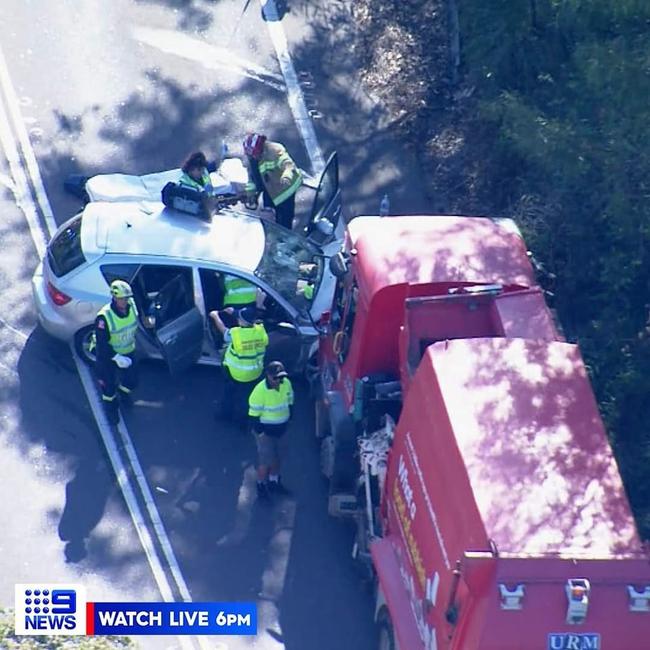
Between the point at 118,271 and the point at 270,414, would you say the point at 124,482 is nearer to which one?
the point at 270,414

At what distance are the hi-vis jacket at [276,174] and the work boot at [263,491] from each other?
358 centimetres

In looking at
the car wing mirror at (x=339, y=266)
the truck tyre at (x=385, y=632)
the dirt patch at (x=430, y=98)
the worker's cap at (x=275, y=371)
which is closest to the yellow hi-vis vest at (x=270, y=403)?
the worker's cap at (x=275, y=371)

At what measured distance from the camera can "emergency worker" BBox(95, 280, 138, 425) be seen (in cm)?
1254

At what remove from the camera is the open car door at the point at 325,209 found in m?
13.8

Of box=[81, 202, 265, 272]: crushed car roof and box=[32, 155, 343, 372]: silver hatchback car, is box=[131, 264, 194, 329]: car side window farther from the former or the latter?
box=[81, 202, 265, 272]: crushed car roof

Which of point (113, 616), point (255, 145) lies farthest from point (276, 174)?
point (113, 616)

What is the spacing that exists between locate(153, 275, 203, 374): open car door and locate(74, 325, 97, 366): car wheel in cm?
76

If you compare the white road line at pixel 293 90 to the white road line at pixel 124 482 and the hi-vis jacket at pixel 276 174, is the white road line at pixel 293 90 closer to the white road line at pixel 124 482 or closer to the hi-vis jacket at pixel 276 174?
the hi-vis jacket at pixel 276 174

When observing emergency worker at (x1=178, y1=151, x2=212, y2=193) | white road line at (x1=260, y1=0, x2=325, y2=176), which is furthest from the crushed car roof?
A: white road line at (x1=260, y1=0, x2=325, y2=176)

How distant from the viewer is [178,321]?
13039 mm

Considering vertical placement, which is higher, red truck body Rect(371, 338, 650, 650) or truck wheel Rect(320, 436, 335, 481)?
truck wheel Rect(320, 436, 335, 481)

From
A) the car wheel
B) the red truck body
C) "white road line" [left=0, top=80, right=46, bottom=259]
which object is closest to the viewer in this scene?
the red truck body

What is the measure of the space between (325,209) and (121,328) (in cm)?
273

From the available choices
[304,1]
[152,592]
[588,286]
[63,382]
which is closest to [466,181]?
[588,286]
